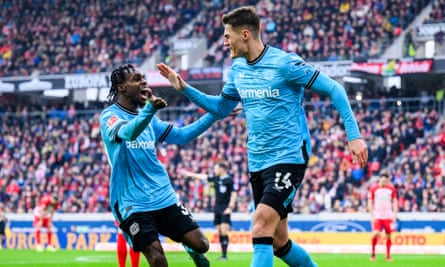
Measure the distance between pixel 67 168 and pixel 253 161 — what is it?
31.9m

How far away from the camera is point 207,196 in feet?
110

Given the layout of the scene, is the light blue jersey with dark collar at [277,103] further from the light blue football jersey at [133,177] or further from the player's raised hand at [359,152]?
the light blue football jersey at [133,177]

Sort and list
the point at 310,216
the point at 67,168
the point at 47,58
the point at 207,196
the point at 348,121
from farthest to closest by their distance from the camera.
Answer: the point at 47,58
the point at 67,168
the point at 207,196
the point at 310,216
the point at 348,121

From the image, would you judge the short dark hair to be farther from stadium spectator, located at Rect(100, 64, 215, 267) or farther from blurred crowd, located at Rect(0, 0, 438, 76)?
blurred crowd, located at Rect(0, 0, 438, 76)

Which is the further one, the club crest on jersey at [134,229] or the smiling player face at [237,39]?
the club crest on jersey at [134,229]

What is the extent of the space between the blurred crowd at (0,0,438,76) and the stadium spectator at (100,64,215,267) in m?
27.0

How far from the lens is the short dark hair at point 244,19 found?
895 centimetres

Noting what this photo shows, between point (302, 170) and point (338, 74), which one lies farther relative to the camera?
point (338, 74)

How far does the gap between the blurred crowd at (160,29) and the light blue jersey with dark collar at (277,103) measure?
27.4 meters

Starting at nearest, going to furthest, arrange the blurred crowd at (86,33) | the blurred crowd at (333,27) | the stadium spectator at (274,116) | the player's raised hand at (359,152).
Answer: the player's raised hand at (359,152) → the stadium spectator at (274,116) → the blurred crowd at (333,27) → the blurred crowd at (86,33)

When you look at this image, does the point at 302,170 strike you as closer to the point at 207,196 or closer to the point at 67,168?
the point at 207,196

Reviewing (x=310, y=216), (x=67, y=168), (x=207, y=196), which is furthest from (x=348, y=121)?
(x=67, y=168)

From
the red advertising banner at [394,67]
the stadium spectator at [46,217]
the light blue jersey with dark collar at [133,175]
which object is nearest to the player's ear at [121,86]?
the light blue jersey with dark collar at [133,175]

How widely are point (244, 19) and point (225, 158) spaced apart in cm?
2741
